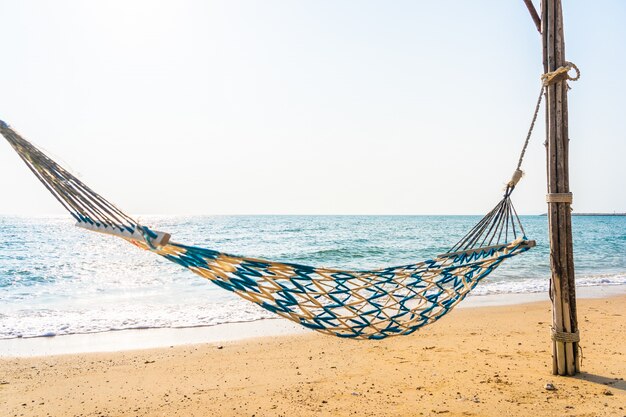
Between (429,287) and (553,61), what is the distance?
171 cm

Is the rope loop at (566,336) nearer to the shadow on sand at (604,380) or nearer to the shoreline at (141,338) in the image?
the shadow on sand at (604,380)

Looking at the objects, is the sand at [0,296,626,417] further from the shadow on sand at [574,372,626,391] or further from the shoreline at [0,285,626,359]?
the shoreline at [0,285,626,359]

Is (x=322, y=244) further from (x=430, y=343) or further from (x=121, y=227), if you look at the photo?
(x=121, y=227)

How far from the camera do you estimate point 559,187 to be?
3078mm

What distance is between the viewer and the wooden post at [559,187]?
308 centimetres

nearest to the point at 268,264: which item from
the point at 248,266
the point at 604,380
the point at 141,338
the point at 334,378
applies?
the point at 248,266

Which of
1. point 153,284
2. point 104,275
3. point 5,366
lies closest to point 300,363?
point 5,366

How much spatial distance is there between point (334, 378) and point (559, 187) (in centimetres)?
208

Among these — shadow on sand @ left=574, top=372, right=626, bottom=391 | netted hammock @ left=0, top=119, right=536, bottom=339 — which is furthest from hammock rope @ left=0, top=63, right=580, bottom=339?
shadow on sand @ left=574, top=372, right=626, bottom=391

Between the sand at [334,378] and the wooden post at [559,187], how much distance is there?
52 centimetres

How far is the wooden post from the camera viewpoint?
308 cm

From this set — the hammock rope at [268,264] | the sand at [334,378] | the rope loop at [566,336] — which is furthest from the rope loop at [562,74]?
the sand at [334,378]

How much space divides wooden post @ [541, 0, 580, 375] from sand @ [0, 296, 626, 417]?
0.52m

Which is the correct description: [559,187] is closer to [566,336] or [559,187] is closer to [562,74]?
[562,74]
